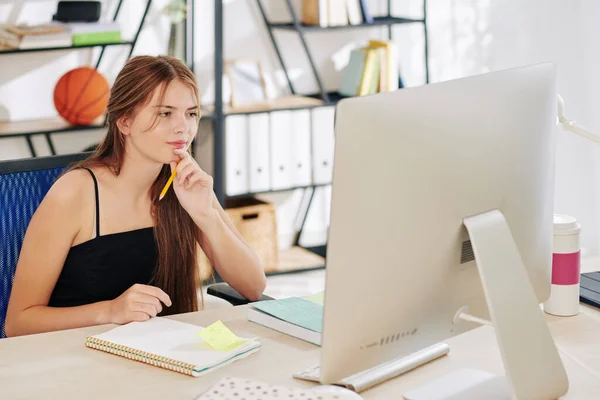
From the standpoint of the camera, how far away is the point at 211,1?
3957mm

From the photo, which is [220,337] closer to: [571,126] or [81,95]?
[571,126]

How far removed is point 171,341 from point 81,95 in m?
2.07

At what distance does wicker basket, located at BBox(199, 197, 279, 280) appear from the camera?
391cm

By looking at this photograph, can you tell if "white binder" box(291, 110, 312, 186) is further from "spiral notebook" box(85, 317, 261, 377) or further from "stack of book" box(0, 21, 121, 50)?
"spiral notebook" box(85, 317, 261, 377)

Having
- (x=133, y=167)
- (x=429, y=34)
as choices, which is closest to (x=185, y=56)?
(x=429, y=34)

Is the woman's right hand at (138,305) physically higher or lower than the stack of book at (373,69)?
lower

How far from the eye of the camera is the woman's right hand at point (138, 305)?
5.78 feet

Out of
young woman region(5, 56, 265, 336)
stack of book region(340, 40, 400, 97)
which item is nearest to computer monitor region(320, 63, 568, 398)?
young woman region(5, 56, 265, 336)

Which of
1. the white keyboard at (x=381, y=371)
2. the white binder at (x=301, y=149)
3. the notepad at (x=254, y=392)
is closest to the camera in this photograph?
the notepad at (x=254, y=392)

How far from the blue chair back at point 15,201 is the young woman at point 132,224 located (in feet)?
0.30

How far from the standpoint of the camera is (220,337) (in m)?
1.64

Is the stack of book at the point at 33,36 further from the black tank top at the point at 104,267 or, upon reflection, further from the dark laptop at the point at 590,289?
the dark laptop at the point at 590,289

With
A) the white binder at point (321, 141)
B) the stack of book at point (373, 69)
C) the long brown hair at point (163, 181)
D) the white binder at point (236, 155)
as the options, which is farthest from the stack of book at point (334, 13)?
the long brown hair at point (163, 181)

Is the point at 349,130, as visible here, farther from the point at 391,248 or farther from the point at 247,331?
the point at 247,331
